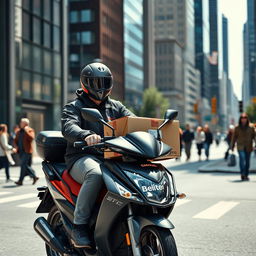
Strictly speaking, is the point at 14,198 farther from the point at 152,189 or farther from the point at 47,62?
the point at 47,62

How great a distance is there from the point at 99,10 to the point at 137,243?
84.9 meters

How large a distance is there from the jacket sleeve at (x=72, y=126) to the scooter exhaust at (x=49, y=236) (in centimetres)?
90

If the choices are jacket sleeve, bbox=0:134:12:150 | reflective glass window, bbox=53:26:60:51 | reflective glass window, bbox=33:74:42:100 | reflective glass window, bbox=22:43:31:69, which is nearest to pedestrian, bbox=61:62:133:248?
jacket sleeve, bbox=0:134:12:150

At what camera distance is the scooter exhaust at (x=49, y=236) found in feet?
14.3

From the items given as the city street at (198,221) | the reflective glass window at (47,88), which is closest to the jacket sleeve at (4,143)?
the city street at (198,221)

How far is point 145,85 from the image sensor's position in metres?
125

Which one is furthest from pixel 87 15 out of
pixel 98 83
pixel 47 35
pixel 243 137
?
pixel 98 83

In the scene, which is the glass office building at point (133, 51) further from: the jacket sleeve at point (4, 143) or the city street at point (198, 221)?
the city street at point (198, 221)

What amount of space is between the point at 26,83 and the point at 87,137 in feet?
89.7

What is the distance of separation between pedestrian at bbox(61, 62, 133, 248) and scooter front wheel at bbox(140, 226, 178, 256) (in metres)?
0.50

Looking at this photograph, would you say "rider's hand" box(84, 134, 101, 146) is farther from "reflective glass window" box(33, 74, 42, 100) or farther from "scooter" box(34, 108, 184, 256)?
"reflective glass window" box(33, 74, 42, 100)

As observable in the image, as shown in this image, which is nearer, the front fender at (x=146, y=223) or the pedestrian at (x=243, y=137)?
the front fender at (x=146, y=223)

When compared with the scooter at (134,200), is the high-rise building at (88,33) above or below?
above

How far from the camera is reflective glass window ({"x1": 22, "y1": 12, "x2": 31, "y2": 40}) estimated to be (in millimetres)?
30500
